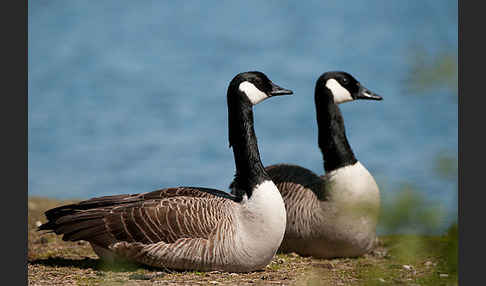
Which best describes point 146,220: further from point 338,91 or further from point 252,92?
point 338,91

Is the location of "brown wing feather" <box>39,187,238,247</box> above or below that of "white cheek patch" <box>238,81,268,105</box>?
below

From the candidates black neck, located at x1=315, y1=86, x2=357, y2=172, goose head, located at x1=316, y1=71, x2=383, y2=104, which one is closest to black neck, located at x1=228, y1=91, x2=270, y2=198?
black neck, located at x1=315, y1=86, x2=357, y2=172

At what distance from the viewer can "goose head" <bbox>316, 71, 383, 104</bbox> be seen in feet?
33.3

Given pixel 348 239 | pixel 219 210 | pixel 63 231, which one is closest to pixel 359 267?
pixel 348 239

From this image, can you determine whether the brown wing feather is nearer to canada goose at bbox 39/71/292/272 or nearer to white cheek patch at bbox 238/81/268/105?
canada goose at bbox 39/71/292/272

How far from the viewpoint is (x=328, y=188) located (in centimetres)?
866

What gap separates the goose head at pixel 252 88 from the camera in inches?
307

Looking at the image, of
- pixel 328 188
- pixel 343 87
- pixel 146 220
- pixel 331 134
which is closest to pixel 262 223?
pixel 146 220

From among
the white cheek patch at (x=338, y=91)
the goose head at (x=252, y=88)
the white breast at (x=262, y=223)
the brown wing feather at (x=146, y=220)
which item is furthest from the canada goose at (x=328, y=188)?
the brown wing feather at (x=146, y=220)

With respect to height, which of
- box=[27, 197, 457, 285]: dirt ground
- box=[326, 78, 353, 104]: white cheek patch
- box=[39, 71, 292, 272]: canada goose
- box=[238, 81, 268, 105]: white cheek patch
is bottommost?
box=[27, 197, 457, 285]: dirt ground

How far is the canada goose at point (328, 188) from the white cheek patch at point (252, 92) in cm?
186

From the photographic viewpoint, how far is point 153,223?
7.27 meters

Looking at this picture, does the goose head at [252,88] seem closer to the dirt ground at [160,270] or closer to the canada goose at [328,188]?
the canada goose at [328,188]

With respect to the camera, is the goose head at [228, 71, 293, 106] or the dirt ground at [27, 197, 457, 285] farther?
the goose head at [228, 71, 293, 106]
